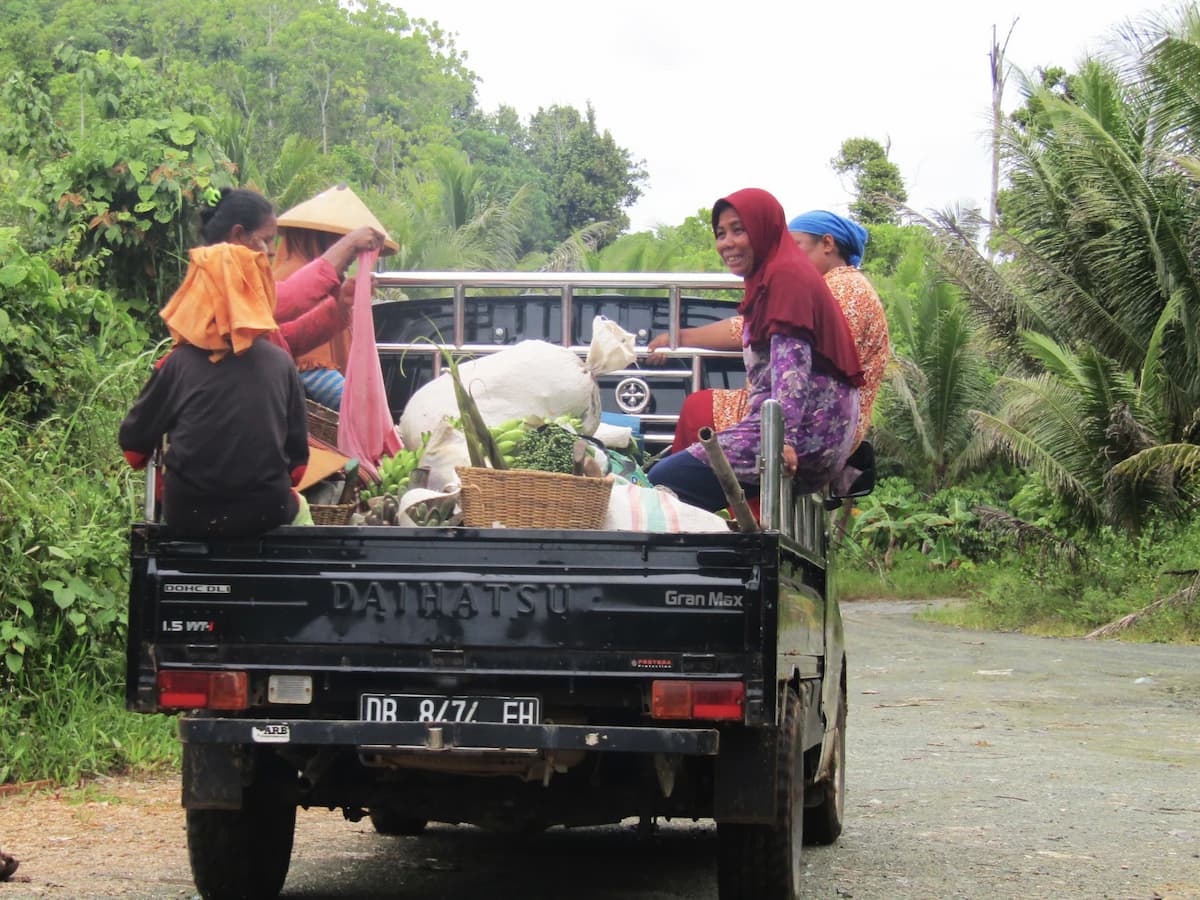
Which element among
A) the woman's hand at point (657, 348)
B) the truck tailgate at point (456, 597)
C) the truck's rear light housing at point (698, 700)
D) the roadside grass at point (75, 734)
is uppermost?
the woman's hand at point (657, 348)

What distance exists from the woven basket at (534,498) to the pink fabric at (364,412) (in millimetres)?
1177

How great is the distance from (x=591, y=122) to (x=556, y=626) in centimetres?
5109

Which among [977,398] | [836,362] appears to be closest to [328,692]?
[836,362]

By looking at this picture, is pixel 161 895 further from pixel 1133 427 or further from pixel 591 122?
pixel 591 122

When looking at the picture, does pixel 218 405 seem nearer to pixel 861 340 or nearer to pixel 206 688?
pixel 206 688

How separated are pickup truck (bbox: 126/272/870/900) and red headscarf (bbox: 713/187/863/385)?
73 cm

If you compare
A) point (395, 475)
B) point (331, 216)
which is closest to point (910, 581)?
point (331, 216)

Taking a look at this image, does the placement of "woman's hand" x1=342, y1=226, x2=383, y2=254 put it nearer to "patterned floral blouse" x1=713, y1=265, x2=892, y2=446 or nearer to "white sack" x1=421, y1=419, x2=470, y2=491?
"white sack" x1=421, y1=419, x2=470, y2=491

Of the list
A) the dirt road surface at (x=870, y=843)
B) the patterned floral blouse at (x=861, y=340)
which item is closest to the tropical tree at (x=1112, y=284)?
the dirt road surface at (x=870, y=843)

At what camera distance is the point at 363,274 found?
21.4 ft

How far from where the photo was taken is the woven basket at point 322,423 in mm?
6098

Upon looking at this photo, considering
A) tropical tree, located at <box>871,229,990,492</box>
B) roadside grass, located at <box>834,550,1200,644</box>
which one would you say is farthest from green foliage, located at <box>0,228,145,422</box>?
tropical tree, located at <box>871,229,990,492</box>

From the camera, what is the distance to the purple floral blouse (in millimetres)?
5641

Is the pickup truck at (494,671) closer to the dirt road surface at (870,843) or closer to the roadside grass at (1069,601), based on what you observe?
the dirt road surface at (870,843)
